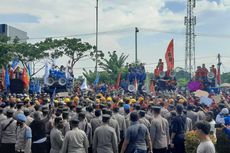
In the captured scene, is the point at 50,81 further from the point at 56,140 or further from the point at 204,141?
the point at 204,141

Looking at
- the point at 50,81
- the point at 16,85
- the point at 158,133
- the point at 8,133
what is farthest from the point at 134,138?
the point at 16,85

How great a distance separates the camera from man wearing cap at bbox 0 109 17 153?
1169cm

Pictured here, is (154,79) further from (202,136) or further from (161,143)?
(202,136)

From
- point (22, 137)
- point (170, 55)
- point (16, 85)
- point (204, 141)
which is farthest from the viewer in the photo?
point (16, 85)

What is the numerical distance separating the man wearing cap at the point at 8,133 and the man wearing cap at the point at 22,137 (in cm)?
78

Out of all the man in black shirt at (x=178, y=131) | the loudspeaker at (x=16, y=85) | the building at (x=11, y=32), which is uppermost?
the building at (x=11, y=32)

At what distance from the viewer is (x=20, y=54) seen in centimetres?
4812

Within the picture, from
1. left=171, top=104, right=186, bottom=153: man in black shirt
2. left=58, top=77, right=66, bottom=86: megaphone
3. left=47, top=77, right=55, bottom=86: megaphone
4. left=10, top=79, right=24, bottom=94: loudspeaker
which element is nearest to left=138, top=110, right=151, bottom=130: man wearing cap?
left=171, top=104, right=186, bottom=153: man in black shirt

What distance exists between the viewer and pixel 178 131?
12.4 m

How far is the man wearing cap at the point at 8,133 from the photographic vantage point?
1169 centimetres

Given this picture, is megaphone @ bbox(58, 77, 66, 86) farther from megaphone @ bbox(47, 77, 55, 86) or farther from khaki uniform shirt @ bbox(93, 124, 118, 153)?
khaki uniform shirt @ bbox(93, 124, 118, 153)

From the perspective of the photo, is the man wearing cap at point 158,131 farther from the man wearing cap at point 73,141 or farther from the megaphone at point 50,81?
the megaphone at point 50,81

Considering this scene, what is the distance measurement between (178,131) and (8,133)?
469 centimetres

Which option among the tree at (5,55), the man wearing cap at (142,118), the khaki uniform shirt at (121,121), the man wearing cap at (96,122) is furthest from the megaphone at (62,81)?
the man wearing cap at (142,118)
